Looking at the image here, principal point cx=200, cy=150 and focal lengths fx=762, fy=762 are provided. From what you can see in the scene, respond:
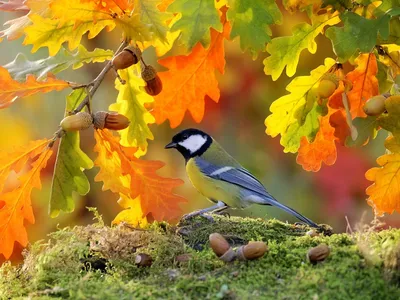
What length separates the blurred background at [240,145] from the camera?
2721 millimetres

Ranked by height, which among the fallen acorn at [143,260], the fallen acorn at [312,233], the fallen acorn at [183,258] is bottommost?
the fallen acorn at [312,233]

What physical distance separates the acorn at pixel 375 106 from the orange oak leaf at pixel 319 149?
0.20 meters

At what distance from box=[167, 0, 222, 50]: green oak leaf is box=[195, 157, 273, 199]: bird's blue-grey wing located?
698 mm

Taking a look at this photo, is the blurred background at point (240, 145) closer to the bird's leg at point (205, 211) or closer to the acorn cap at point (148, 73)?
the bird's leg at point (205, 211)

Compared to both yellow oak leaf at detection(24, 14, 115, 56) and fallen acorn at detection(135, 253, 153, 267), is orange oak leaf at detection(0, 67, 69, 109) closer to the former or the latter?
yellow oak leaf at detection(24, 14, 115, 56)

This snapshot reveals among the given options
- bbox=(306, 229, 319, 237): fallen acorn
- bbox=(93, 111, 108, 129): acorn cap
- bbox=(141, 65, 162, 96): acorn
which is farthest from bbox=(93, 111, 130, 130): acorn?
bbox=(306, 229, 319, 237): fallen acorn

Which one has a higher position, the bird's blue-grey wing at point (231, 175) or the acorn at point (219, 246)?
the acorn at point (219, 246)

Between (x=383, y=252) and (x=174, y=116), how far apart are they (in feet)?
1.72

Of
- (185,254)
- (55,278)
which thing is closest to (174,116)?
(185,254)

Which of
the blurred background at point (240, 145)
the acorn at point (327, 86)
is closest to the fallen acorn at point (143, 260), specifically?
the acorn at point (327, 86)

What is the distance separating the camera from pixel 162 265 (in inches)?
55.7

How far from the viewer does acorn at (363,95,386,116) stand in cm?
142

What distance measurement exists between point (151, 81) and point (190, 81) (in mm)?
118

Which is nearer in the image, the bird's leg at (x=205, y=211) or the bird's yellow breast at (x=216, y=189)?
the bird's leg at (x=205, y=211)
